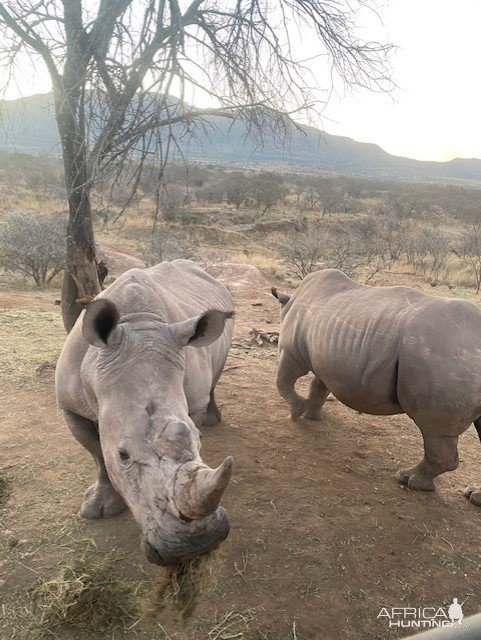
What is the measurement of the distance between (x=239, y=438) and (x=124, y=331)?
8.87ft

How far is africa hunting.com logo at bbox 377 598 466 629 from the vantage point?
2855 millimetres

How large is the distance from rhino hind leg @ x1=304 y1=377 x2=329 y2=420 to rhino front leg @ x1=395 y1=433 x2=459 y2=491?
127cm

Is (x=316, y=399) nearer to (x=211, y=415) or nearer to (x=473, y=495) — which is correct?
(x=211, y=415)

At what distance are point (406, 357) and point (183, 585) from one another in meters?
2.28

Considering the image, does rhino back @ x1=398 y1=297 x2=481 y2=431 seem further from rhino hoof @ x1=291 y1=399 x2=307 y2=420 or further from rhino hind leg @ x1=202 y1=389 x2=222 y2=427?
rhino hind leg @ x1=202 y1=389 x2=222 y2=427

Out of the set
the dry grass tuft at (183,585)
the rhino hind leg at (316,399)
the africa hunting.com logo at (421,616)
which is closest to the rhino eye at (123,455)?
the dry grass tuft at (183,585)

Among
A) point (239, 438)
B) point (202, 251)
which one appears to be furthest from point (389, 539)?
point (202, 251)

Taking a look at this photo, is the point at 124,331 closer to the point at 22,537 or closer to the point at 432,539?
the point at 22,537

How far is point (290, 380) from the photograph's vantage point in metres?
Result: 5.22

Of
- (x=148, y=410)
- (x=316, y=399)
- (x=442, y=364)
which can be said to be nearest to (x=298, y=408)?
(x=316, y=399)

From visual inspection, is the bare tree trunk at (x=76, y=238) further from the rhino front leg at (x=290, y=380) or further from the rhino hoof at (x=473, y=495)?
the rhino hoof at (x=473, y=495)

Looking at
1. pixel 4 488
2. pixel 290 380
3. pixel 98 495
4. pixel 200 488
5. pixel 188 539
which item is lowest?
pixel 4 488

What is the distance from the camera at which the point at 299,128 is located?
5137 mm

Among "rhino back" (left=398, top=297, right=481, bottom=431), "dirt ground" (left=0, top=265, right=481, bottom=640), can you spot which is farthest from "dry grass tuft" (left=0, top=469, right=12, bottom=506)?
"rhino back" (left=398, top=297, right=481, bottom=431)
